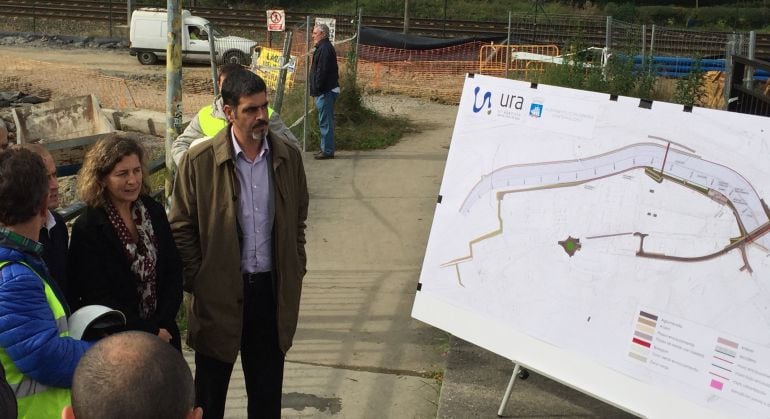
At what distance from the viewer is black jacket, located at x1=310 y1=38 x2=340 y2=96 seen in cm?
1177

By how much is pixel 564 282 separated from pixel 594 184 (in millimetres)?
507

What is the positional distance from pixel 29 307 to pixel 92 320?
0.35 m

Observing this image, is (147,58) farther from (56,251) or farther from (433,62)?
(56,251)

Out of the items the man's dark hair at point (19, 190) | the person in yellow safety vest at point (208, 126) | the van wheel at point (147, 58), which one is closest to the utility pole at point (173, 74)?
the person in yellow safety vest at point (208, 126)

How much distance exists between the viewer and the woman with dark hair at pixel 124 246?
353 centimetres

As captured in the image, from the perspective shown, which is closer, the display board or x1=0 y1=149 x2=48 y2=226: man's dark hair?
x1=0 y1=149 x2=48 y2=226: man's dark hair

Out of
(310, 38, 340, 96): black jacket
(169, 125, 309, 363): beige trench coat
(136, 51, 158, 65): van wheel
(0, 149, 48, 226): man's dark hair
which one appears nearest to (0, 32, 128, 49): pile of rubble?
(136, 51, 158, 65): van wheel

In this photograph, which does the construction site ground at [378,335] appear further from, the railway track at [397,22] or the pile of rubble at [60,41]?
the pile of rubble at [60,41]

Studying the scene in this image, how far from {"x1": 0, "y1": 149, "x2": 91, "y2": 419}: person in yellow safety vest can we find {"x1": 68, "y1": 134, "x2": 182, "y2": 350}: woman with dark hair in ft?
2.20

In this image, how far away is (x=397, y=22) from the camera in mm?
35469

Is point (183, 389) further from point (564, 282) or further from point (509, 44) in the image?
point (509, 44)

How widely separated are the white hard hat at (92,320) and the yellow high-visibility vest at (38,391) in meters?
0.14

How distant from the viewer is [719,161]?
376 centimetres

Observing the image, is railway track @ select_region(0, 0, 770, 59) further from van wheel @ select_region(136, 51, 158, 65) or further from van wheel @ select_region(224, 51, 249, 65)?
van wheel @ select_region(136, 51, 158, 65)
